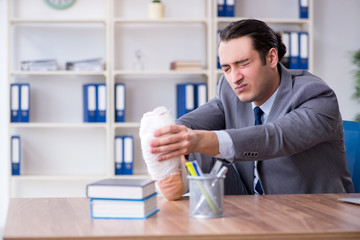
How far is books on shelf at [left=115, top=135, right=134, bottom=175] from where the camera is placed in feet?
12.6

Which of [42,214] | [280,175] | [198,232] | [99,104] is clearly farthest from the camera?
[99,104]


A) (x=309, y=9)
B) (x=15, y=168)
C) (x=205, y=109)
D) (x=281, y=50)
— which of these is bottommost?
(x=15, y=168)

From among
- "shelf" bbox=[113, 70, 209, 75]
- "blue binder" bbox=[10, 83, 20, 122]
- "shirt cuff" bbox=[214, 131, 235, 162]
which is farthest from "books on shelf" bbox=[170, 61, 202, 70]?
"shirt cuff" bbox=[214, 131, 235, 162]

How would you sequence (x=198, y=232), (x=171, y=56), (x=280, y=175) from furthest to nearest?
(x=171, y=56) < (x=280, y=175) < (x=198, y=232)

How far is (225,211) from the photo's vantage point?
4.32 feet

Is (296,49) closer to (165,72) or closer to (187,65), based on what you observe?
(187,65)

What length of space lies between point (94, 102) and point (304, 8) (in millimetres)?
1713

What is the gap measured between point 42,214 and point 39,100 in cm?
284

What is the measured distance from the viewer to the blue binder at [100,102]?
12.4 feet

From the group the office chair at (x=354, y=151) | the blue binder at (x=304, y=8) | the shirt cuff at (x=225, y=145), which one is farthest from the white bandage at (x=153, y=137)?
the blue binder at (x=304, y=8)

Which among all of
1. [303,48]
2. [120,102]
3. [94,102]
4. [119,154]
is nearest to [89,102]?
[94,102]

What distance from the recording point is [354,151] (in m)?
1.97

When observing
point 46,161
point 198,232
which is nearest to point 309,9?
point 46,161

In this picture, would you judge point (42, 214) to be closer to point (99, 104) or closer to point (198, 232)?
point (198, 232)
